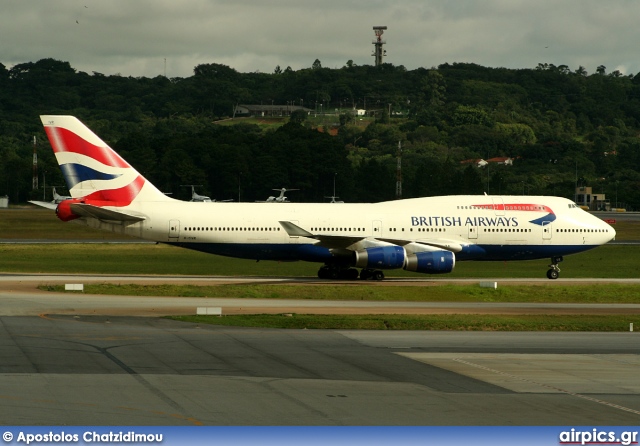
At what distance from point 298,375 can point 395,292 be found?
2247 cm

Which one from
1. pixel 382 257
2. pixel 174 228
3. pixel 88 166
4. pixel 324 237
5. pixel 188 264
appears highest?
pixel 88 166

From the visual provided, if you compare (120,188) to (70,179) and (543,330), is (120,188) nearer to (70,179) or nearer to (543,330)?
(70,179)

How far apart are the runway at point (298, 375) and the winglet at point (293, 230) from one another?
55.6 feet

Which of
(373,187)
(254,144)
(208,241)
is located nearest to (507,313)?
(208,241)

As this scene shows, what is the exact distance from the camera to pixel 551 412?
1977 cm

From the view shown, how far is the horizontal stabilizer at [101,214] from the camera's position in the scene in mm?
48594

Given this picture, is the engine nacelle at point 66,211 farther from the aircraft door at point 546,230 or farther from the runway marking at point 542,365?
the runway marking at point 542,365

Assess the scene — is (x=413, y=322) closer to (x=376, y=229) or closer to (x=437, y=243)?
(x=437, y=243)

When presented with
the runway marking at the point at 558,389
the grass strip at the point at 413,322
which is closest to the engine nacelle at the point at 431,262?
the grass strip at the point at 413,322

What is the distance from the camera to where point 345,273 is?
173 ft

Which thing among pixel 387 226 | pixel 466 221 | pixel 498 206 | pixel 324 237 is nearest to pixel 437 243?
pixel 466 221

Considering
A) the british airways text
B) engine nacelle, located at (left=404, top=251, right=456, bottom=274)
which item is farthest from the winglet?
the british airways text

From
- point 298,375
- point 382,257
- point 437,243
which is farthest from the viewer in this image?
point 437,243

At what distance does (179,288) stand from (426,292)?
11366 mm
